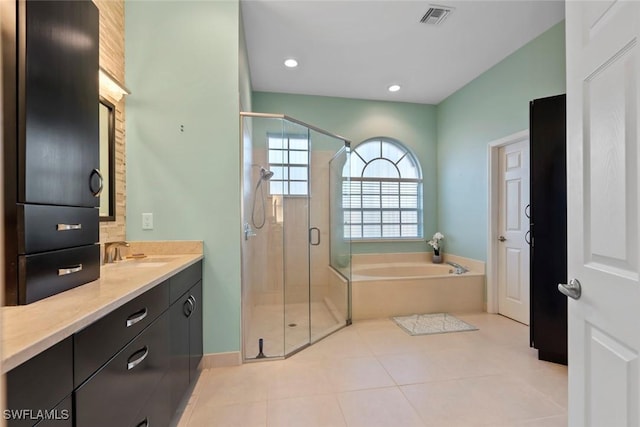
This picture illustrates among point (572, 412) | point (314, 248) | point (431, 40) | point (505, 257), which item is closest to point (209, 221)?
point (314, 248)

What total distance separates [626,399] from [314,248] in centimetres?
264

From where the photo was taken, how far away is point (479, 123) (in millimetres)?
3471

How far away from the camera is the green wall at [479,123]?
2629 millimetres

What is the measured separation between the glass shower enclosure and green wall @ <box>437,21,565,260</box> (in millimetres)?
1694

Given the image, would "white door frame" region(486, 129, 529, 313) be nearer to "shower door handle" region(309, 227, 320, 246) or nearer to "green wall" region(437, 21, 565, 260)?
"green wall" region(437, 21, 565, 260)

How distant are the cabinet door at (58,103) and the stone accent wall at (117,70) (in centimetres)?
65

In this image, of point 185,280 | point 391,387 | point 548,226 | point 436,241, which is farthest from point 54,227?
point 436,241

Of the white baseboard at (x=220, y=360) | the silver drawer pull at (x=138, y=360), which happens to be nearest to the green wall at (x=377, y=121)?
the white baseboard at (x=220, y=360)

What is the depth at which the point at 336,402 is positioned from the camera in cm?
169

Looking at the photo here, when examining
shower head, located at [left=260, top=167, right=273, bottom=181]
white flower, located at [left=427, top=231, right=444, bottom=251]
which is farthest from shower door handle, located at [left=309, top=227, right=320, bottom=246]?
white flower, located at [left=427, top=231, right=444, bottom=251]

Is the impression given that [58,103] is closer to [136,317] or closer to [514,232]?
[136,317]

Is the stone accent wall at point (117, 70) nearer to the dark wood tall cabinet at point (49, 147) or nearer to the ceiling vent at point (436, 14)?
the dark wood tall cabinet at point (49, 147)

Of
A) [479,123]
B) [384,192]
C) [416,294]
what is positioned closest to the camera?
[416,294]

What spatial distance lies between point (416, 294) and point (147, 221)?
9.41ft
